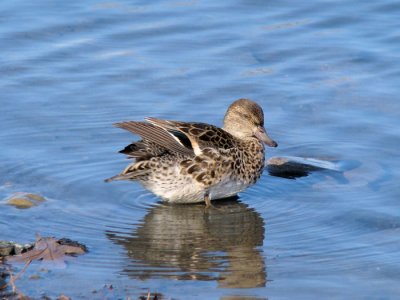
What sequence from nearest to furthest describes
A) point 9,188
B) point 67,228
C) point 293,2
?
point 67,228, point 9,188, point 293,2

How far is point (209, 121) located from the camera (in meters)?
10.3

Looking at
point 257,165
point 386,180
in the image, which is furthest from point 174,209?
point 386,180

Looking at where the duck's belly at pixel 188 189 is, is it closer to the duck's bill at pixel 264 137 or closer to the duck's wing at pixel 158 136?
the duck's wing at pixel 158 136

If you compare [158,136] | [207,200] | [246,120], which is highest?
[158,136]

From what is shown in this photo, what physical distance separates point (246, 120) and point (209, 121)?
0.98 m

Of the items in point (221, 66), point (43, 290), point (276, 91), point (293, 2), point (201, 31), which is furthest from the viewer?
point (293, 2)

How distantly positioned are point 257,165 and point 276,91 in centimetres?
195

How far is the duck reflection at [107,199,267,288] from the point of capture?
696cm

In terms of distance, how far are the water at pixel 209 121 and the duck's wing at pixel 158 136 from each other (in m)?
0.53

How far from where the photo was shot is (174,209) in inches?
341

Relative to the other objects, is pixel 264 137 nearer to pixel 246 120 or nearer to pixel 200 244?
pixel 246 120

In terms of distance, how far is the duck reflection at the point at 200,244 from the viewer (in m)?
6.96

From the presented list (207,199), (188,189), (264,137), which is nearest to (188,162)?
(188,189)

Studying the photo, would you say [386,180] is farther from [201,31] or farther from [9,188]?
[201,31]
